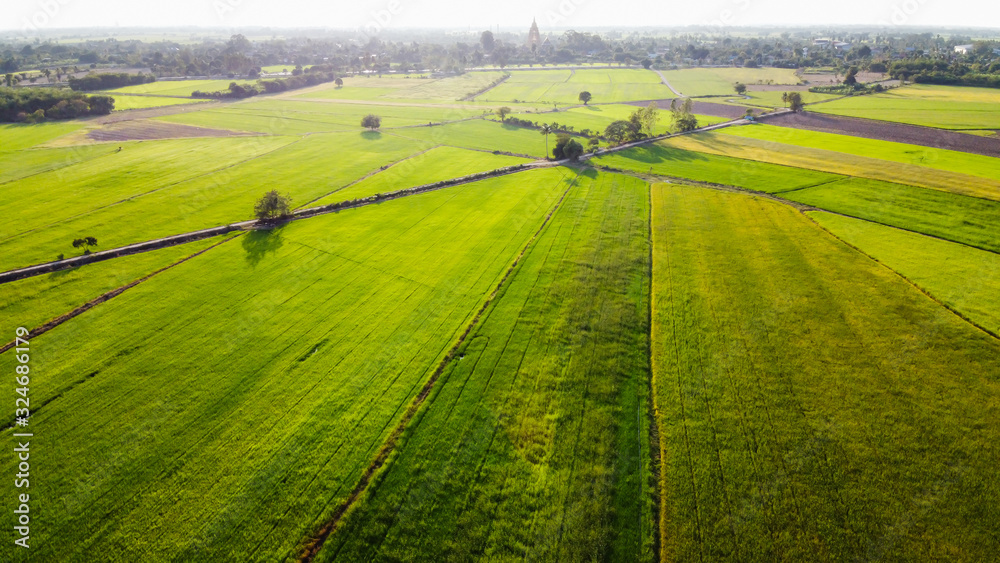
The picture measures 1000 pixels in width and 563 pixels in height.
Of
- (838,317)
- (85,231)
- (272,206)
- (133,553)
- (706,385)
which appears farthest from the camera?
(272,206)

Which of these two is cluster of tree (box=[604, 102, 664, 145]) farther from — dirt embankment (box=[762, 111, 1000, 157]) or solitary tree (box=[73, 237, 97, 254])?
solitary tree (box=[73, 237, 97, 254])

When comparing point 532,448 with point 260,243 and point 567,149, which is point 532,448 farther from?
point 567,149

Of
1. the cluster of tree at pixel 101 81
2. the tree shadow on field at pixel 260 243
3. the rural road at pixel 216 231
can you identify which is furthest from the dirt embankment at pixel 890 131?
the cluster of tree at pixel 101 81

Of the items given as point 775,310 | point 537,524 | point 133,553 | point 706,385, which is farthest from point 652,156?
point 133,553

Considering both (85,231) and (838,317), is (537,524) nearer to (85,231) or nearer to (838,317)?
(838,317)

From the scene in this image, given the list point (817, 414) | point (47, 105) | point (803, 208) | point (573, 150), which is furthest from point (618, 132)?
point (47, 105)

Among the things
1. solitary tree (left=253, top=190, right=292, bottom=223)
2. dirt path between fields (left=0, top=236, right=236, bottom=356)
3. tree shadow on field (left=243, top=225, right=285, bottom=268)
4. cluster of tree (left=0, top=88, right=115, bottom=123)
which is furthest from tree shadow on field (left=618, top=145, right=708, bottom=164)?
cluster of tree (left=0, top=88, right=115, bottom=123)
